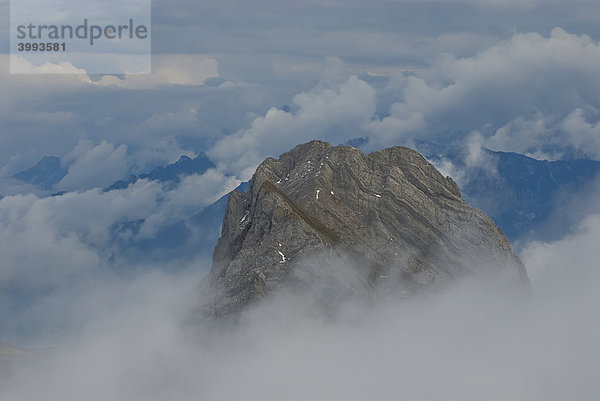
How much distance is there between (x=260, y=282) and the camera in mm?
198625

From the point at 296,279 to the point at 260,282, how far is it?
10.7 meters

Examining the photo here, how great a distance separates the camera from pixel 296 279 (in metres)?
199
